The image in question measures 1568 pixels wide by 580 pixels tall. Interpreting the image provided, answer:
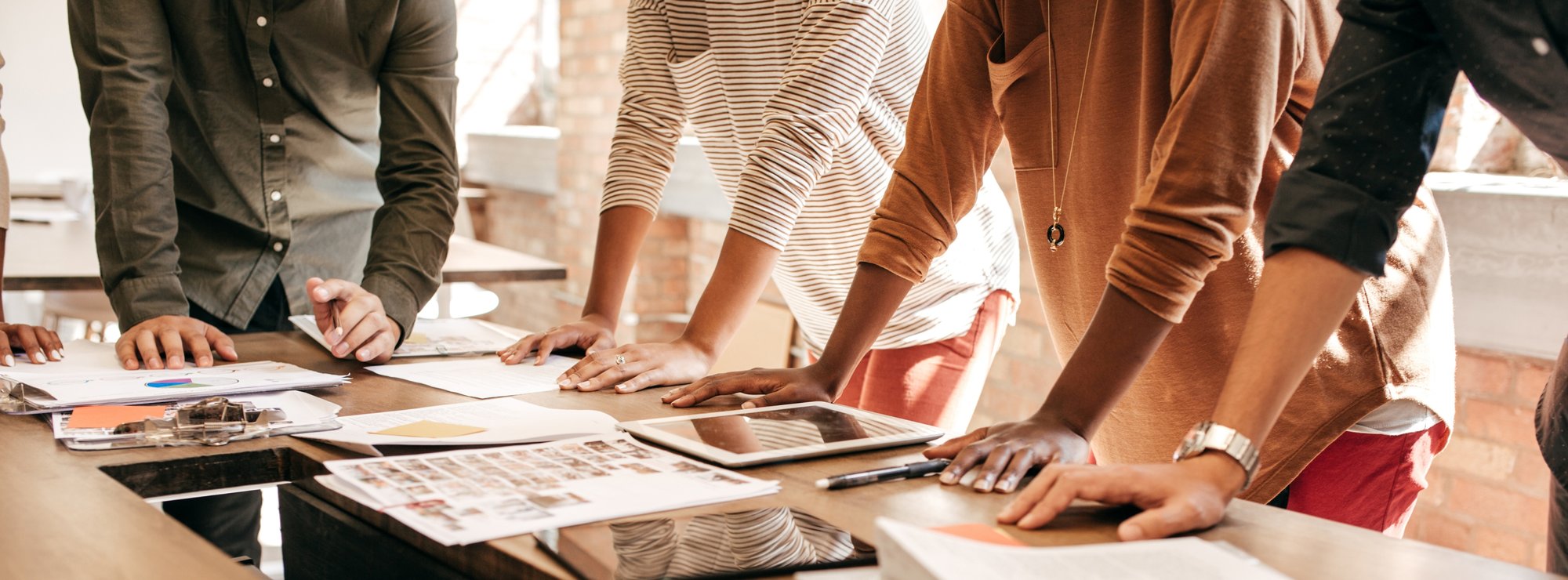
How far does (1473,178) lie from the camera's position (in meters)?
2.17

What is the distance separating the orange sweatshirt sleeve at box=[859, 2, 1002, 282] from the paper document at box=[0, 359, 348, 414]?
669mm

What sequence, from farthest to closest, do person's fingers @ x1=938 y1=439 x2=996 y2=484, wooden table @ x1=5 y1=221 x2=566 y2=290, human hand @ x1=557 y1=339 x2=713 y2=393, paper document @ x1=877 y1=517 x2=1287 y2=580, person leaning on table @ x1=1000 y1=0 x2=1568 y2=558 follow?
wooden table @ x1=5 y1=221 x2=566 y2=290 < human hand @ x1=557 y1=339 x2=713 y2=393 < person's fingers @ x1=938 y1=439 x2=996 y2=484 < person leaning on table @ x1=1000 y1=0 x2=1568 y2=558 < paper document @ x1=877 y1=517 x2=1287 y2=580

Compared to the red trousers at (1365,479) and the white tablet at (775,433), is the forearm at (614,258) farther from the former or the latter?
the red trousers at (1365,479)

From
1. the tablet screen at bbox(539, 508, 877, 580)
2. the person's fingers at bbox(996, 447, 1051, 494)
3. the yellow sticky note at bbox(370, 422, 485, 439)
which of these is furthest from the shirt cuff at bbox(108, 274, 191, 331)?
the person's fingers at bbox(996, 447, 1051, 494)

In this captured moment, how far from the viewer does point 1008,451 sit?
979mm

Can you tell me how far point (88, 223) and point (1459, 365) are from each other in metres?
3.72

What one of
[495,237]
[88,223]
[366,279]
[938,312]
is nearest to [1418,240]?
[938,312]

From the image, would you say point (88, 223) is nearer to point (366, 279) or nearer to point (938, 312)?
point (366, 279)

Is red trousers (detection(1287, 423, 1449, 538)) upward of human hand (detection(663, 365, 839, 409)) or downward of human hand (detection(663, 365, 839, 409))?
downward

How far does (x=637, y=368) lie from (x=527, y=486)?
533 mm

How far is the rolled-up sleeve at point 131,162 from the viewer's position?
1.63m

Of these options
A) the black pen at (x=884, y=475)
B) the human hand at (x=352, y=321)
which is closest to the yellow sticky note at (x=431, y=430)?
the black pen at (x=884, y=475)

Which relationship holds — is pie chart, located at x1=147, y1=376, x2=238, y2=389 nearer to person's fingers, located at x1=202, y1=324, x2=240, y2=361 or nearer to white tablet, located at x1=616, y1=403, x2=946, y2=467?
person's fingers, located at x1=202, y1=324, x2=240, y2=361

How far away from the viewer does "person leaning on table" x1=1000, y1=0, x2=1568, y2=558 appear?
0.85 m
